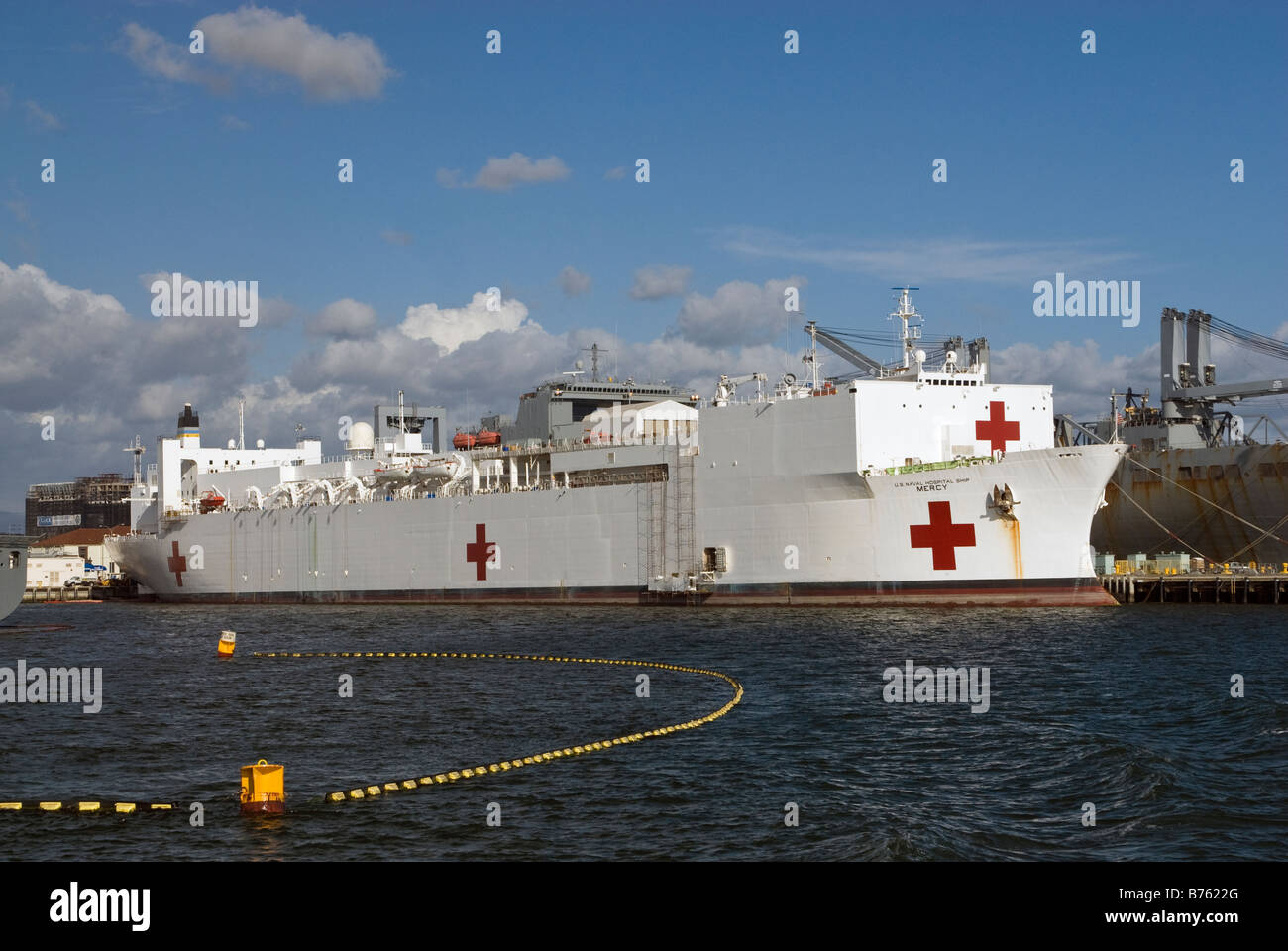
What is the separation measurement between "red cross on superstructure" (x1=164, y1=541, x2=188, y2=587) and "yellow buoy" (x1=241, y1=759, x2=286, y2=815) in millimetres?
39569

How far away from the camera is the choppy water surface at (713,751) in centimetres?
977

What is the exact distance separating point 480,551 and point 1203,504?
21.3m

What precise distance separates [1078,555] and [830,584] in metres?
5.57

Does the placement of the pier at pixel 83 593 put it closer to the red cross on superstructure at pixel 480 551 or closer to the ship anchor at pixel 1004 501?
the red cross on superstructure at pixel 480 551

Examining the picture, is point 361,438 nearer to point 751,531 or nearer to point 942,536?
point 751,531

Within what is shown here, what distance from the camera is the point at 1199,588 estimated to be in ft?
111

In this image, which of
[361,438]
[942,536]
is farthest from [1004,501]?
[361,438]

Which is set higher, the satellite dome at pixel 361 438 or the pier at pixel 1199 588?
the satellite dome at pixel 361 438

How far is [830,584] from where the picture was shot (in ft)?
98.6

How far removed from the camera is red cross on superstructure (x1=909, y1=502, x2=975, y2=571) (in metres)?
28.4

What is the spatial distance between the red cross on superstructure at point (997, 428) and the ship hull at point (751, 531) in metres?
2.64

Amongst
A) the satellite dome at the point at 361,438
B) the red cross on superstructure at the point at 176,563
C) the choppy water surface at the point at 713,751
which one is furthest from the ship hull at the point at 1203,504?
the red cross on superstructure at the point at 176,563
